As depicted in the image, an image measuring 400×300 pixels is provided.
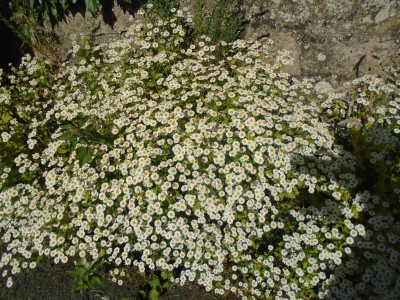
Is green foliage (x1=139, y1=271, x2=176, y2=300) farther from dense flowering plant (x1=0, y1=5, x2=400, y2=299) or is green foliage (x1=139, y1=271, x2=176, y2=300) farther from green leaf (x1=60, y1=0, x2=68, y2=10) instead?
green leaf (x1=60, y1=0, x2=68, y2=10)

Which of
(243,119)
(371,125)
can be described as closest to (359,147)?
(371,125)

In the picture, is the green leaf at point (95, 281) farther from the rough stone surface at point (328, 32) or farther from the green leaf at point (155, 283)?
the rough stone surface at point (328, 32)

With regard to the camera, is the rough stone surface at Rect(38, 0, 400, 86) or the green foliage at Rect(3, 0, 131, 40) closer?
the rough stone surface at Rect(38, 0, 400, 86)

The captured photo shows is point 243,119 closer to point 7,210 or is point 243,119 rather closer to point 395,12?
point 395,12

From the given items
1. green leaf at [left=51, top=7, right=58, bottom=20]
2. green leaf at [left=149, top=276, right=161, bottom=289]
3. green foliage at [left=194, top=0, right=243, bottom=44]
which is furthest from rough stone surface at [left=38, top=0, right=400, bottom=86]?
green leaf at [left=149, top=276, right=161, bottom=289]

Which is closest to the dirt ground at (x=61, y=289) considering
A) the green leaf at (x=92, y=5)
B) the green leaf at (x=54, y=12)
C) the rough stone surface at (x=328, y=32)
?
the rough stone surface at (x=328, y=32)

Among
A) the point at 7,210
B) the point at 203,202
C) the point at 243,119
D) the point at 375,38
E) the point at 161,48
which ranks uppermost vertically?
the point at 375,38

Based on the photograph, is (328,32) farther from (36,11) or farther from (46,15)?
(36,11)
